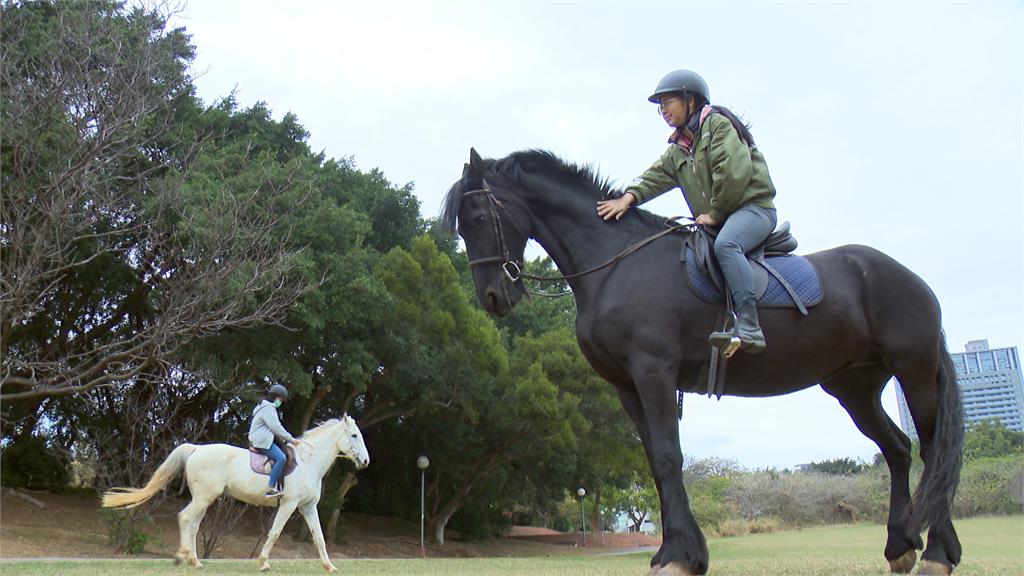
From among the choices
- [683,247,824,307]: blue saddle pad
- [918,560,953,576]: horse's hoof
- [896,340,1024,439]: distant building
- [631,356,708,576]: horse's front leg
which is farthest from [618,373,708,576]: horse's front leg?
[896,340,1024,439]: distant building

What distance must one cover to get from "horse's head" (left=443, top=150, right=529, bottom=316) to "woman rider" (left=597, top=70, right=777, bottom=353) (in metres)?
0.61

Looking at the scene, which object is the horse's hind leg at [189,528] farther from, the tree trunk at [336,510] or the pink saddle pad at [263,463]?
the tree trunk at [336,510]

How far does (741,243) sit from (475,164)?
180 centimetres

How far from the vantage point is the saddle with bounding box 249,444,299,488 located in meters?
10.8

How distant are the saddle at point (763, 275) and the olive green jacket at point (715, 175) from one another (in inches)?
10.2

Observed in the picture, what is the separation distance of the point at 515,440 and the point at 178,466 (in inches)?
695

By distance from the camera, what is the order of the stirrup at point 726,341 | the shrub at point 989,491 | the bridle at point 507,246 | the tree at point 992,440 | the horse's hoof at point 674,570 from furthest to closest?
the tree at point 992,440 → the shrub at point 989,491 → the bridle at point 507,246 → the stirrup at point 726,341 → the horse's hoof at point 674,570

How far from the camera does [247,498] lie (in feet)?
35.8

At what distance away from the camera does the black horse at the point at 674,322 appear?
4.66 meters

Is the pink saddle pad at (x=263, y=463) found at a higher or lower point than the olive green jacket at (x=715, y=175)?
lower

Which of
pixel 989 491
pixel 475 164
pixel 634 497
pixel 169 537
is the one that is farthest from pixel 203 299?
pixel 634 497

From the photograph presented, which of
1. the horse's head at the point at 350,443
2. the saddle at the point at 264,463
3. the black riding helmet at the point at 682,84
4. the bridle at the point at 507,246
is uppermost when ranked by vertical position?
the black riding helmet at the point at 682,84

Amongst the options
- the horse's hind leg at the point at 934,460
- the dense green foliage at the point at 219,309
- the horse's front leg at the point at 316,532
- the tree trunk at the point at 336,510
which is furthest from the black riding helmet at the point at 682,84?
the tree trunk at the point at 336,510

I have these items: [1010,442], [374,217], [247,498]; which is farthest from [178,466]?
[1010,442]
